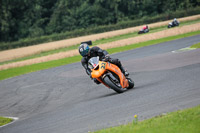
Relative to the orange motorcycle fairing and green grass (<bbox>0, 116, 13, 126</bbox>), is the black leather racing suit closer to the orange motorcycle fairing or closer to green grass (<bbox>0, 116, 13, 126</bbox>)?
the orange motorcycle fairing

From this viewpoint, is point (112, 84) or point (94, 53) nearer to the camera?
point (112, 84)

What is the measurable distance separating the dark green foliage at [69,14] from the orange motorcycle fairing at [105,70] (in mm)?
63500

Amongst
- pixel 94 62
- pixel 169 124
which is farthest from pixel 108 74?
pixel 169 124

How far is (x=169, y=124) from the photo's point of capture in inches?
215

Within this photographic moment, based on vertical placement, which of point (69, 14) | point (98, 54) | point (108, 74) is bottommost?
point (69, 14)

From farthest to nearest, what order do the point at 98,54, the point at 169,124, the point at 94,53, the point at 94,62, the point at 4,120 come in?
the point at 94,53, the point at 98,54, the point at 94,62, the point at 4,120, the point at 169,124

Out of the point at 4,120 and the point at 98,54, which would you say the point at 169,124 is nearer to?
→ the point at 98,54

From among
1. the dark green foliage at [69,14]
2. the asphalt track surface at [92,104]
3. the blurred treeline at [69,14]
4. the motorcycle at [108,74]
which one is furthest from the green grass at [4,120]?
the blurred treeline at [69,14]

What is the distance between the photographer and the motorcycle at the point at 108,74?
9867mm

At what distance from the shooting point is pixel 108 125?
6453 millimetres

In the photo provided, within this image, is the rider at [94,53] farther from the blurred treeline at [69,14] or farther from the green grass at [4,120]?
the blurred treeline at [69,14]

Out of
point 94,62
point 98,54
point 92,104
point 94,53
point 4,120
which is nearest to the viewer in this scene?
point 92,104

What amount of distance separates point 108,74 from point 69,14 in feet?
229

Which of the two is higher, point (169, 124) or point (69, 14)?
point (169, 124)
